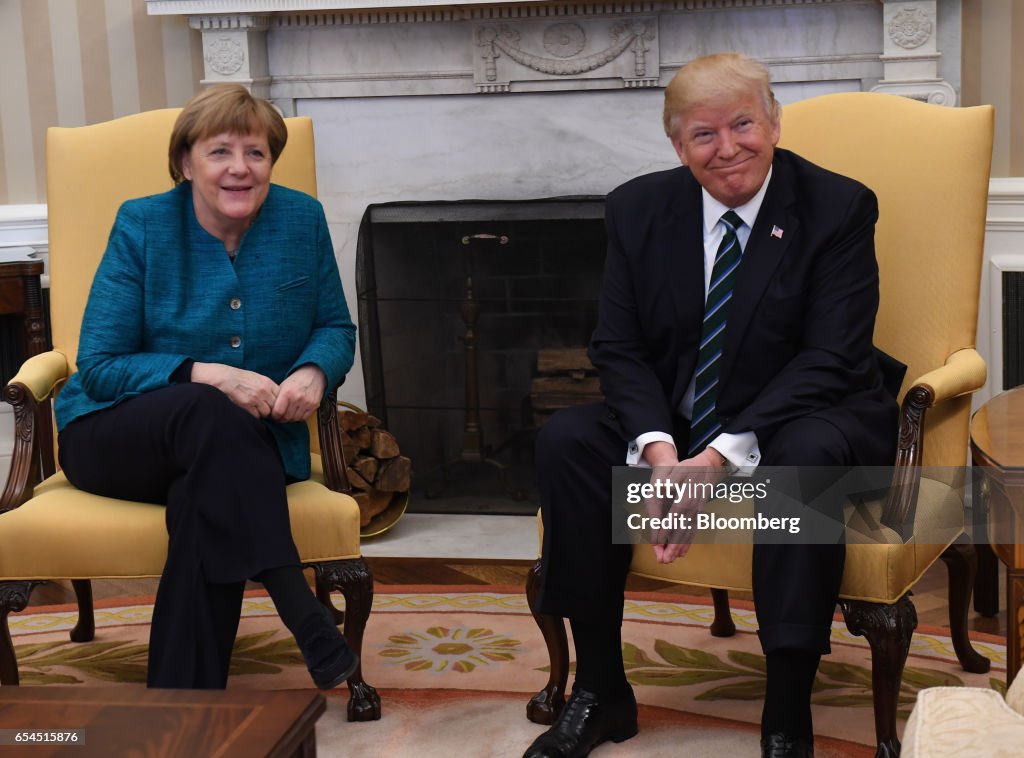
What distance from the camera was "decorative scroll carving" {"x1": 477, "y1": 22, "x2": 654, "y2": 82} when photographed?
138 inches

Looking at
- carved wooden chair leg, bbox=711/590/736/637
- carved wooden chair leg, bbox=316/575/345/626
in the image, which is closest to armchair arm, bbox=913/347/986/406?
carved wooden chair leg, bbox=711/590/736/637

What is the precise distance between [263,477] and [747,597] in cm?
135

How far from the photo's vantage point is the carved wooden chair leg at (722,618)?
8.53 ft

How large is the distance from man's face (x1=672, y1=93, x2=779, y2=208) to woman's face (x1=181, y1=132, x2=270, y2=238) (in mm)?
760

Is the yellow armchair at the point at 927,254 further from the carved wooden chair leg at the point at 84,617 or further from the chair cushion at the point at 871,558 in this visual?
the carved wooden chair leg at the point at 84,617

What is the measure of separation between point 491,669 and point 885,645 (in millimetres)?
860

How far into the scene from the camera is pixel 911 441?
2.01m

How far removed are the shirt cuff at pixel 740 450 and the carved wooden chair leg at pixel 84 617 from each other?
1464 millimetres

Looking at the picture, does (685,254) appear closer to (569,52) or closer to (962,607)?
(962,607)

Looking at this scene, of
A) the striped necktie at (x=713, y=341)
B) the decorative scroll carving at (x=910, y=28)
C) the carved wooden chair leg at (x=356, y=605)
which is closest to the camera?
the striped necktie at (x=713, y=341)

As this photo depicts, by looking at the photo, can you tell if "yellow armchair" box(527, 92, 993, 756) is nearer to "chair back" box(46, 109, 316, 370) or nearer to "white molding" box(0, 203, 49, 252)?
"chair back" box(46, 109, 316, 370)

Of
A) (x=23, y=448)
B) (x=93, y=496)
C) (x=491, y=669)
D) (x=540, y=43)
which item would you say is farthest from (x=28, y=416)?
(x=540, y=43)

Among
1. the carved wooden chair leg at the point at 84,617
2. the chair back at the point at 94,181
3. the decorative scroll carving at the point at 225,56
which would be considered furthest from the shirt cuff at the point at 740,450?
the decorative scroll carving at the point at 225,56

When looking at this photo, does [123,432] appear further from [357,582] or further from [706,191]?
[706,191]
